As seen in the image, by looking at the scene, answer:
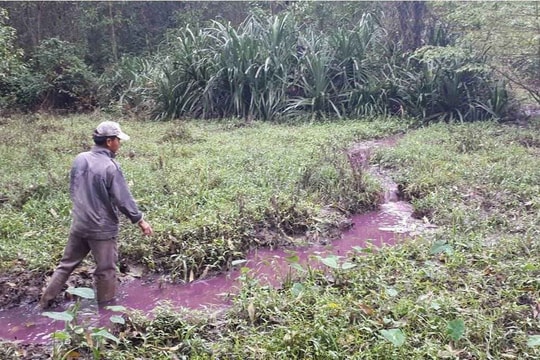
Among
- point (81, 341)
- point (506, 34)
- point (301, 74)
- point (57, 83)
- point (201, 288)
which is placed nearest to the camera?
point (81, 341)

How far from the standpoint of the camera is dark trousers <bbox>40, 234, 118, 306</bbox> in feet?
13.6

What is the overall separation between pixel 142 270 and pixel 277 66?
769 centimetres

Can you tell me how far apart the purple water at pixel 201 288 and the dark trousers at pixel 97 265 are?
142 mm

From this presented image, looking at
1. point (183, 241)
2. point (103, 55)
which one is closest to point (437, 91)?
point (183, 241)

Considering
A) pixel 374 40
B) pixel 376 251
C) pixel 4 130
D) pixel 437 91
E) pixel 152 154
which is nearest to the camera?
pixel 376 251

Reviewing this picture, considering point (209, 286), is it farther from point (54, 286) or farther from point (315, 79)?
point (315, 79)

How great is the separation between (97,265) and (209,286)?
3.21ft

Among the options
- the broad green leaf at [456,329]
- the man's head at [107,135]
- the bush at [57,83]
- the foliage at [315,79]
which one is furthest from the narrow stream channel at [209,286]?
the bush at [57,83]

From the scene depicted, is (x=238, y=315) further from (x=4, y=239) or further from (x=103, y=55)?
(x=103, y=55)

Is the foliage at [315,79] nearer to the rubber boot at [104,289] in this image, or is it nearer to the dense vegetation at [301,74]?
the dense vegetation at [301,74]

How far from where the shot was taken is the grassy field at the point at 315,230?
3402 millimetres

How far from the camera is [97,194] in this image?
410cm

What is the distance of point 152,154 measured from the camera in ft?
26.7

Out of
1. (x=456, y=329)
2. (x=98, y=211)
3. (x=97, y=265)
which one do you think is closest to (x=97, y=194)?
(x=98, y=211)
